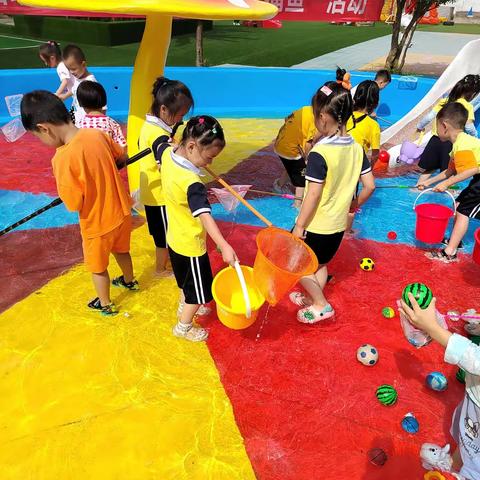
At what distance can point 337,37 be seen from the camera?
2077 cm

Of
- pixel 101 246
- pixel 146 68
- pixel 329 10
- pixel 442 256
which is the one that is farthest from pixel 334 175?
pixel 329 10

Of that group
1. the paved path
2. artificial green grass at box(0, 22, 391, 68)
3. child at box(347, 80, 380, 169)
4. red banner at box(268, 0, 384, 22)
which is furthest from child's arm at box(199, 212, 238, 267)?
artificial green grass at box(0, 22, 391, 68)

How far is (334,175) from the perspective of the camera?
2830mm

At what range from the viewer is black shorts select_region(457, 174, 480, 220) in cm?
382

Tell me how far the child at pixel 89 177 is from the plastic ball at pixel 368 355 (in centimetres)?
183

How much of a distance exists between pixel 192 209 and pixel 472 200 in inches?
104

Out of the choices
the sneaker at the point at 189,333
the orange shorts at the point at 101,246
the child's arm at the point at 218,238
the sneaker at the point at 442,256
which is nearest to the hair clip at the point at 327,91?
the child's arm at the point at 218,238

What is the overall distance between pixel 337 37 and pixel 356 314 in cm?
2026

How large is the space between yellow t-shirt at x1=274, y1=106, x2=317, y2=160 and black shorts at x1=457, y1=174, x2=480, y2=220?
161cm

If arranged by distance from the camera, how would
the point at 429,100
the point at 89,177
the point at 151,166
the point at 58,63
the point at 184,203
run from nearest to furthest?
the point at 184,203 → the point at 89,177 → the point at 151,166 → the point at 58,63 → the point at 429,100

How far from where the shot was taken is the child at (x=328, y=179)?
2711 mm

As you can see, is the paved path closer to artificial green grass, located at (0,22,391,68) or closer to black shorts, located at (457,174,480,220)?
artificial green grass, located at (0,22,391,68)

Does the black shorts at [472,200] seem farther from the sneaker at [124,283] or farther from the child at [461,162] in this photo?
the sneaker at [124,283]

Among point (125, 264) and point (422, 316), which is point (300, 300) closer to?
point (125, 264)
